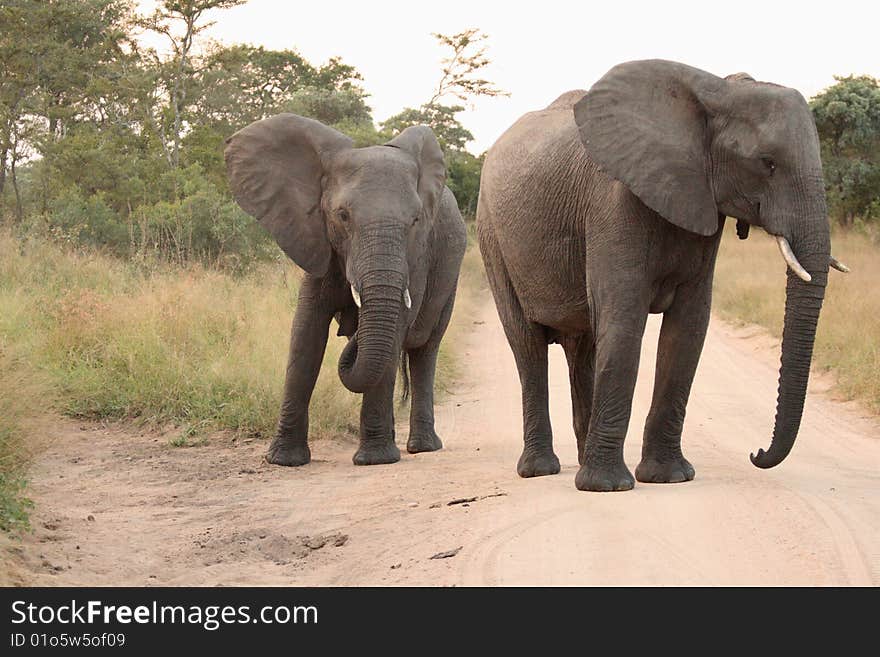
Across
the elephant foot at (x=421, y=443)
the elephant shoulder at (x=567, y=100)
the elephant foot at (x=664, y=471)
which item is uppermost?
the elephant shoulder at (x=567, y=100)

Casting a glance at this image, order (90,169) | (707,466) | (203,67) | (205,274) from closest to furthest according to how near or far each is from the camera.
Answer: (707,466), (205,274), (90,169), (203,67)

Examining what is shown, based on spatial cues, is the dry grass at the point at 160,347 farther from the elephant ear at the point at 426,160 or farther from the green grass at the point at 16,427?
A: the elephant ear at the point at 426,160

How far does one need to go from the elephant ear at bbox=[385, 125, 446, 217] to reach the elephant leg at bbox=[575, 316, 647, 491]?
196 centimetres

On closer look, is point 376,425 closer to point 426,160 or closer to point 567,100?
point 426,160

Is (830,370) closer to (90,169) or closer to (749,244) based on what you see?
(90,169)

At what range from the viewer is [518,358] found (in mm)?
7715

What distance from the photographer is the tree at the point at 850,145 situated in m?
27.8

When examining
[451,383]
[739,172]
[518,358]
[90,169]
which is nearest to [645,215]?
[739,172]

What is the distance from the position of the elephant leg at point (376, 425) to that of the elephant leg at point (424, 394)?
0.70 metres

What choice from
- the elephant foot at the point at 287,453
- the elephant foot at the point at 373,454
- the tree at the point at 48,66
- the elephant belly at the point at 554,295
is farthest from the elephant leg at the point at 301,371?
the tree at the point at 48,66

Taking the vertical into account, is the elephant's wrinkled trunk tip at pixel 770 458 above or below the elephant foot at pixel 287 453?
above

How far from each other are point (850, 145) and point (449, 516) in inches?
983

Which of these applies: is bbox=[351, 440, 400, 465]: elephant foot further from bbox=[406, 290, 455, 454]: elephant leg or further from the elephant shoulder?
the elephant shoulder

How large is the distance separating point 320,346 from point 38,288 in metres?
4.82
